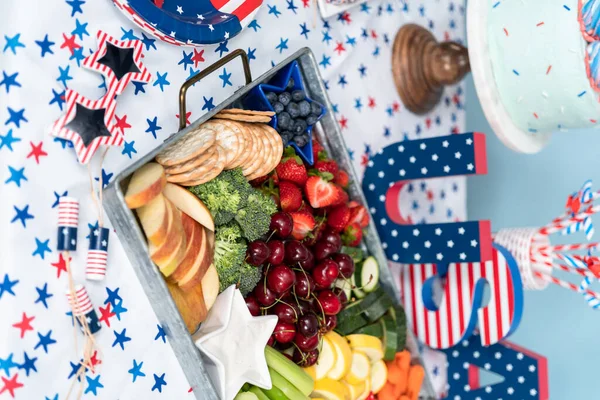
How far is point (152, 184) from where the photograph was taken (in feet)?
3.45

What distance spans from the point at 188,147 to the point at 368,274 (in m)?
0.58

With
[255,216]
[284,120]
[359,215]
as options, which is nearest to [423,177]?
[359,215]

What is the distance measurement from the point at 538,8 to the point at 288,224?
74cm

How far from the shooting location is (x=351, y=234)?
1.50 m

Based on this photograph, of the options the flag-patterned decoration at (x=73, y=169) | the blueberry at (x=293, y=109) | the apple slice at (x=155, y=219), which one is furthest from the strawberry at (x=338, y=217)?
the apple slice at (x=155, y=219)

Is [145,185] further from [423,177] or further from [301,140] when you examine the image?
[423,177]

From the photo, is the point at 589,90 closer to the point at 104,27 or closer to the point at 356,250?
the point at 356,250

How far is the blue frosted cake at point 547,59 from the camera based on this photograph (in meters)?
1.41

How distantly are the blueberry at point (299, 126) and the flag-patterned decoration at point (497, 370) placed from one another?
79cm

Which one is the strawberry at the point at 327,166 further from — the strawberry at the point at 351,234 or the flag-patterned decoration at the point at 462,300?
the flag-patterned decoration at the point at 462,300

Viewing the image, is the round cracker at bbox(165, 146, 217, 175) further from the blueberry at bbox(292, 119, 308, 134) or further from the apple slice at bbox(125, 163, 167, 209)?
the blueberry at bbox(292, 119, 308, 134)

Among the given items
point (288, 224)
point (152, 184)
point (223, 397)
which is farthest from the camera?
point (288, 224)

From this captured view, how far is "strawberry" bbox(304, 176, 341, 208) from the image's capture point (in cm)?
139

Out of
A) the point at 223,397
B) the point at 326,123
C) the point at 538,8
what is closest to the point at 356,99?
the point at 326,123
